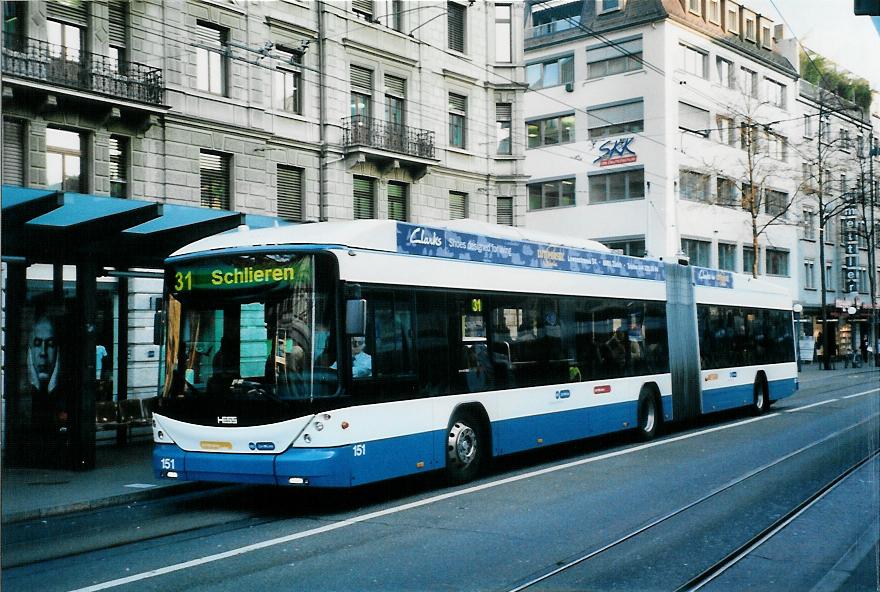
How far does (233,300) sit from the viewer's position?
9.80m

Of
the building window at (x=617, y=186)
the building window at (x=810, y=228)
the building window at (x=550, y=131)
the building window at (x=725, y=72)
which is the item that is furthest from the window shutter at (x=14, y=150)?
the building window at (x=810, y=228)

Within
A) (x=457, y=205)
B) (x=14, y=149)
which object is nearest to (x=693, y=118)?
(x=457, y=205)

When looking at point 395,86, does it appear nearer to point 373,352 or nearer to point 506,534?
A: point 373,352

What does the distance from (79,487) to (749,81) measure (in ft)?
153

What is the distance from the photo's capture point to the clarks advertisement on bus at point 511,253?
436 inches

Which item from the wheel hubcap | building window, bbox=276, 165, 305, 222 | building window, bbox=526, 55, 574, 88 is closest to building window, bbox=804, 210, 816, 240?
building window, bbox=526, 55, 574, 88

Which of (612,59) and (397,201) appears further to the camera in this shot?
(612,59)

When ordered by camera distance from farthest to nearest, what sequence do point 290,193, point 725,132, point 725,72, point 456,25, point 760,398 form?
point 725,72 < point 725,132 < point 456,25 < point 290,193 < point 760,398

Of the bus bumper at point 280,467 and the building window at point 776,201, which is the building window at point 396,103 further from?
the building window at point 776,201

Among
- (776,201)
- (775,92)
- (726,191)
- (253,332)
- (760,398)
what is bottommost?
(760,398)

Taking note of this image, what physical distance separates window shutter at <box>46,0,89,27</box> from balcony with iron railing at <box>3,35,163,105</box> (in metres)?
0.59

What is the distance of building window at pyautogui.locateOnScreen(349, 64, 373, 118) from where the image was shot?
88.1 ft

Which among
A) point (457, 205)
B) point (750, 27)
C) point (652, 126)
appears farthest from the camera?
point (750, 27)

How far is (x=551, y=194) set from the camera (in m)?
49.6
